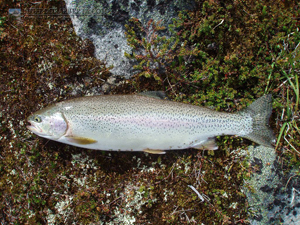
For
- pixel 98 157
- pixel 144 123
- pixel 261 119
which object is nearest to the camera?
pixel 144 123

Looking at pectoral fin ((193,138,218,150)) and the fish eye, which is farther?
pectoral fin ((193,138,218,150))

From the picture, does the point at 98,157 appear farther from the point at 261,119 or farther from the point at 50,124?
the point at 261,119

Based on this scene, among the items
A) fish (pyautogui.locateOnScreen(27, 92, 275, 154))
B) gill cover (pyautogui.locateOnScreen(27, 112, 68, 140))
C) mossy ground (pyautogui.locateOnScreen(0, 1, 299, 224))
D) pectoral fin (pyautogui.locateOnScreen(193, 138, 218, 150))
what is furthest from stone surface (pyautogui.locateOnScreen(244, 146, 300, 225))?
gill cover (pyautogui.locateOnScreen(27, 112, 68, 140))

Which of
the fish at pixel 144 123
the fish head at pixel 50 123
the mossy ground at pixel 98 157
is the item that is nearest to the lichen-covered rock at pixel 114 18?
the mossy ground at pixel 98 157

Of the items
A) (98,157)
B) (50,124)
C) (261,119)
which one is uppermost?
(50,124)

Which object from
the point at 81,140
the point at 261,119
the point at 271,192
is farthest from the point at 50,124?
the point at 271,192

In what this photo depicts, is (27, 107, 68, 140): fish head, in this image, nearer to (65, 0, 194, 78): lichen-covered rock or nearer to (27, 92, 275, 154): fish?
(27, 92, 275, 154): fish

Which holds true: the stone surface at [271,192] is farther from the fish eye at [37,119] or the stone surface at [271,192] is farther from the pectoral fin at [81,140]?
the fish eye at [37,119]
